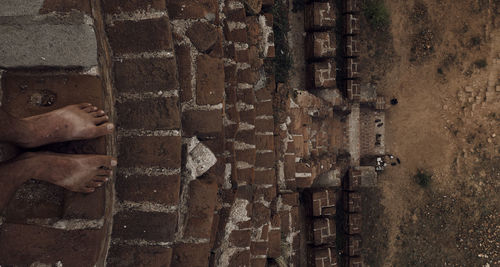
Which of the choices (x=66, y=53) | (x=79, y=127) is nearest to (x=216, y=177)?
(x=79, y=127)

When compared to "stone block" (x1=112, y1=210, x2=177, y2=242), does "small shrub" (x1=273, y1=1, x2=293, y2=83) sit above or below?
above

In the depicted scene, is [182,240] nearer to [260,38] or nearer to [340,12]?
[260,38]

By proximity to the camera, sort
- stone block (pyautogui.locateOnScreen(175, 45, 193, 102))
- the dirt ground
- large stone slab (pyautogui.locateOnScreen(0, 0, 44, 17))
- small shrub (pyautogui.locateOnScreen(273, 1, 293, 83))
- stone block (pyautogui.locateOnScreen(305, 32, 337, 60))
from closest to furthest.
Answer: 1. large stone slab (pyautogui.locateOnScreen(0, 0, 44, 17))
2. stone block (pyautogui.locateOnScreen(175, 45, 193, 102))
3. small shrub (pyautogui.locateOnScreen(273, 1, 293, 83))
4. stone block (pyautogui.locateOnScreen(305, 32, 337, 60))
5. the dirt ground

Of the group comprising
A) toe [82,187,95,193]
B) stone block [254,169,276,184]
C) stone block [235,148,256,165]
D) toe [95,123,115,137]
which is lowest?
stone block [254,169,276,184]

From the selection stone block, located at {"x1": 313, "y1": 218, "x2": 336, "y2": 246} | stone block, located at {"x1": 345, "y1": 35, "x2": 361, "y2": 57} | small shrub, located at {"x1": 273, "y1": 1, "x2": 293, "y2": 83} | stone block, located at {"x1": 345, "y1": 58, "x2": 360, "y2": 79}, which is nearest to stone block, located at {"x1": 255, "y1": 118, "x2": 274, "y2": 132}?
small shrub, located at {"x1": 273, "y1": 1, "x2": 293, "y2": 83}

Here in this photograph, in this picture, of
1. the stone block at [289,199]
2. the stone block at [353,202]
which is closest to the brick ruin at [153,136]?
the stone block at [289,199]

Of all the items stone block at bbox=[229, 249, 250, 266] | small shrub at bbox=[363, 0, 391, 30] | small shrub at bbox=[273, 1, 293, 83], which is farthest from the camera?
small shrub at bbox=[363, 0, 391, 30]

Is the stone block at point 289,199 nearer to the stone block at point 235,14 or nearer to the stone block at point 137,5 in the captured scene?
the stone block at point 235,14

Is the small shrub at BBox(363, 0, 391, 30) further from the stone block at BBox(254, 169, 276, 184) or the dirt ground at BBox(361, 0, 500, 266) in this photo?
the stone block at BBox(254, 169, 276, 184)
